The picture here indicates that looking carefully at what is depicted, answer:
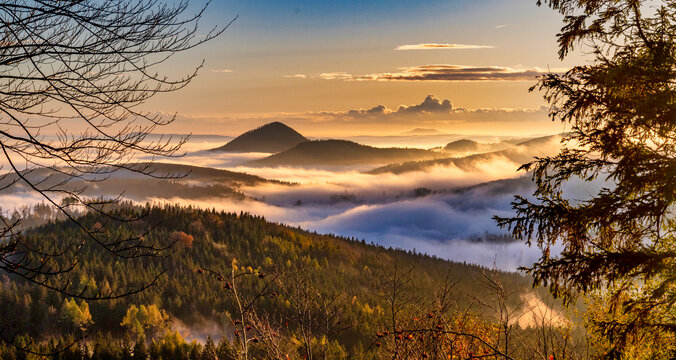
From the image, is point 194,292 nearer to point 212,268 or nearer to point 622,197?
point 212,268

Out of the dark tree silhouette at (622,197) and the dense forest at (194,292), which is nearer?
the dark tree silhouette at (622,197)

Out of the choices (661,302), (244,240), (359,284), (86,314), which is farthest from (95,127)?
(244,240)

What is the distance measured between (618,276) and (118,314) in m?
97.7

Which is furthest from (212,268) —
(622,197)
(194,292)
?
(622,197)

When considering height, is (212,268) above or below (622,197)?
below

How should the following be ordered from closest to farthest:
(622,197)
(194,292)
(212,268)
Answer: (622,197) < (194,292) < (212,268)

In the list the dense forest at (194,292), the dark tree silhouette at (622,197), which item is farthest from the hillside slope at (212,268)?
the dark tree silhouette at (622,197)

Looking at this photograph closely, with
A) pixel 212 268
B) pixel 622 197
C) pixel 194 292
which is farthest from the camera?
pixel 212 268

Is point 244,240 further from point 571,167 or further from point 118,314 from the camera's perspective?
point 571,167

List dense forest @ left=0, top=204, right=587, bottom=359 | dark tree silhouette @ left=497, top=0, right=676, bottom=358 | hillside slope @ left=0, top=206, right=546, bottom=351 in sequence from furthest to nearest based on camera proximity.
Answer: hillside slope @ left=0, top=206, right=546, bottom=351, dense forest @ left=0, top=204, right=587, bottom=359, dark tree silhouette @ left=497, top=0, right=676, bottom=358

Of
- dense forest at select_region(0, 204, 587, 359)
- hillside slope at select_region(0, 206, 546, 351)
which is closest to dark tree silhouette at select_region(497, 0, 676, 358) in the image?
dense forest at select_region(0, 204, 587, 359)

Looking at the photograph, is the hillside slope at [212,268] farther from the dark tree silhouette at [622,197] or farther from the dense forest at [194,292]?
the dark tree silhouette at [622,197]

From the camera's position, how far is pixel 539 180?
11312 millimetres

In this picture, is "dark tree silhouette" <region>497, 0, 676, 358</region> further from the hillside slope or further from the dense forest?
the hillside slope
